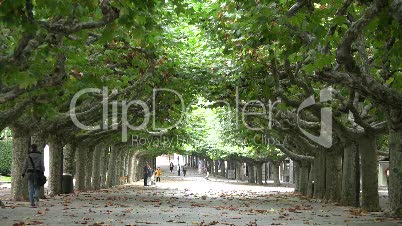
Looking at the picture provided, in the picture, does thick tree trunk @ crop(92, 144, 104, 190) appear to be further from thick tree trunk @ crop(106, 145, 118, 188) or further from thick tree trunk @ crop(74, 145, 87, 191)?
thick tree trunk @ crop(106, 145, 118, 188)

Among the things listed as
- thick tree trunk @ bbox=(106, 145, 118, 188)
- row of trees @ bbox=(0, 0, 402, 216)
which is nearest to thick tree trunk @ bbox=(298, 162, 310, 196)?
row of trees @ bbox=(0, 0, 402, 216)

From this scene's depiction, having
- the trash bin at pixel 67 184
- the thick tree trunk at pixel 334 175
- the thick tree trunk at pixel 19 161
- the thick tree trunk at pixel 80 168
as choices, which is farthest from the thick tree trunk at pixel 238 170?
the thick tree trunk at pixel 19 161

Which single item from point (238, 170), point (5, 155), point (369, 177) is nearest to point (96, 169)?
point (369, 177)

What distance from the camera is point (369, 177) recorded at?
18.5m

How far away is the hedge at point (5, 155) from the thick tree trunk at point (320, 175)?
108 ft

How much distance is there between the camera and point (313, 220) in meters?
15.1

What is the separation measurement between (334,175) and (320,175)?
2.78 metres

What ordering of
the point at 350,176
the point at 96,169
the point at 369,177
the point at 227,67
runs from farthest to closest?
the point at 96,169 → the point at 227,67 → the point at 350,176 → the point at 369,177

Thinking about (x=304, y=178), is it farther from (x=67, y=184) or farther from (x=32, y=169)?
(x=32, y=169)

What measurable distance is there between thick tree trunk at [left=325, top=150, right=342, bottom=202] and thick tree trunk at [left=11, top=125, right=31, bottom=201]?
12.4m

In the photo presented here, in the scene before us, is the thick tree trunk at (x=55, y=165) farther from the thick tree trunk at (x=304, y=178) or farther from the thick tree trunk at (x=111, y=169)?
the thick tree trunk at (x=111, y=169)

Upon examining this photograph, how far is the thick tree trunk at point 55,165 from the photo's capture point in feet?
82.8

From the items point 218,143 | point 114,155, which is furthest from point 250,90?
point 218,143

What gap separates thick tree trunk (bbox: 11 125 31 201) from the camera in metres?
20.3
